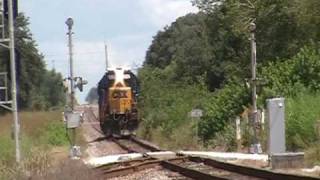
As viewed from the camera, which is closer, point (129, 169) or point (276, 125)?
point (129, 169)

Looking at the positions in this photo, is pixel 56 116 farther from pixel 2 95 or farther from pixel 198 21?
pixel 198 21

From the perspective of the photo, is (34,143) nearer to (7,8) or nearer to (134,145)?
(134,145)

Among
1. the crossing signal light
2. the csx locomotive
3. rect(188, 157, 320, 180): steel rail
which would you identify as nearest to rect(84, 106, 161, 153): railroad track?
the csx locomotive

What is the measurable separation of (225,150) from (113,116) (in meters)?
15.8

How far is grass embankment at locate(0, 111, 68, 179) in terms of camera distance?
2189 cm

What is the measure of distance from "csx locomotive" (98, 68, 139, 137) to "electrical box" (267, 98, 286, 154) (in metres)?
25.0

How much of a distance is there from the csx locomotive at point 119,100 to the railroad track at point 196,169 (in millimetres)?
21379

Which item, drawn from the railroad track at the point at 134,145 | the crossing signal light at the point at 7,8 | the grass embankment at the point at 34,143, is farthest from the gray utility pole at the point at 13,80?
the railroad track at the point at 134,145

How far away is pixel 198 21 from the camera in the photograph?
12112 centimetres

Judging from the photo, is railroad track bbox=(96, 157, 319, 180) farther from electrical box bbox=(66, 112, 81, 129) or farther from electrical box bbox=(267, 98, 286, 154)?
electrical box bbox=(66, 112, 81, 129)

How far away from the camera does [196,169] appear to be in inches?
938

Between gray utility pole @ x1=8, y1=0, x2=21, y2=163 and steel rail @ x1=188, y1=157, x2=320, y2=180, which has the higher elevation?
gray utility pole @ x1=8, y1=0, x2=21, y2=163

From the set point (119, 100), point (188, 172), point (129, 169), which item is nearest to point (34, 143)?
point (119, 100)

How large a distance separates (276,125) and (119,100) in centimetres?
2585
